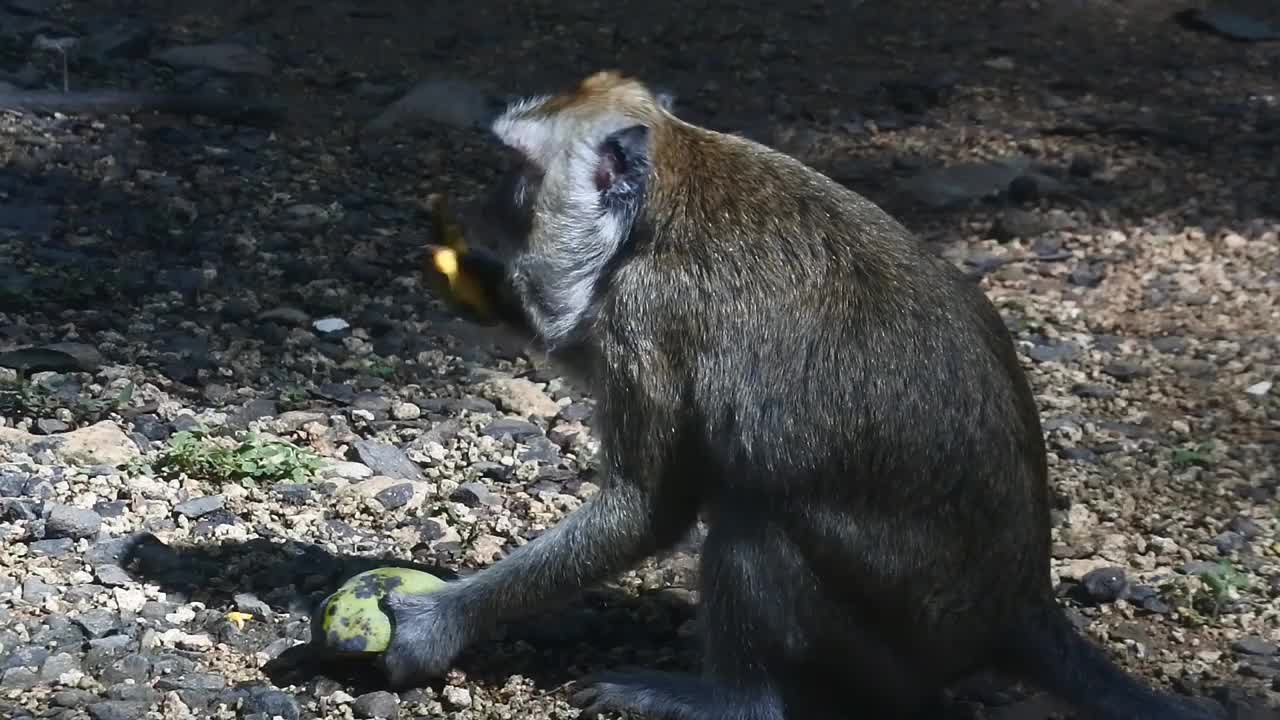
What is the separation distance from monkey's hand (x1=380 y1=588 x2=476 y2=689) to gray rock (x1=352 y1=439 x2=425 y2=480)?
3.44 ft

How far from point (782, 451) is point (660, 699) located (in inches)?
28.5

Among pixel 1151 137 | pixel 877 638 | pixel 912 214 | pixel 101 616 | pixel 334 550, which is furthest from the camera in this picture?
pixel 1151 137

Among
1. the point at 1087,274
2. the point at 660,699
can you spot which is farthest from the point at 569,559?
the point at 1087,274

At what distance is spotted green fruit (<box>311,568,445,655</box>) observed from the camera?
171 inches

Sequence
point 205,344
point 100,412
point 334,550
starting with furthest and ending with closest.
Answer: point 205,344 → point 100,412 → point 334,550

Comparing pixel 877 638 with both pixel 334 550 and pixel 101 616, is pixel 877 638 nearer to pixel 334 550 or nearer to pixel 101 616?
pixel 334 550

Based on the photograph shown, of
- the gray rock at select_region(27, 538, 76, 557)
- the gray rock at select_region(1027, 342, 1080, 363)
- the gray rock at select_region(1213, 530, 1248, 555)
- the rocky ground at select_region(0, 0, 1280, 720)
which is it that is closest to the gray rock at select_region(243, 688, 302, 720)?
the rocky ground at select_region(0, 0, 1280, 720)

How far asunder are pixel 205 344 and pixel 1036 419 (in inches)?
124

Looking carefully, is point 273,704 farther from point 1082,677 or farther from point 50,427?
point 1082,677

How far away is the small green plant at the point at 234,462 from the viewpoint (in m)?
5.23

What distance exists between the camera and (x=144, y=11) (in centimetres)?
945

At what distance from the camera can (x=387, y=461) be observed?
552 centimetres

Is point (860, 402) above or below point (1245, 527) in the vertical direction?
above

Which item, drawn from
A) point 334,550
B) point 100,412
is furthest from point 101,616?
point 100,412
